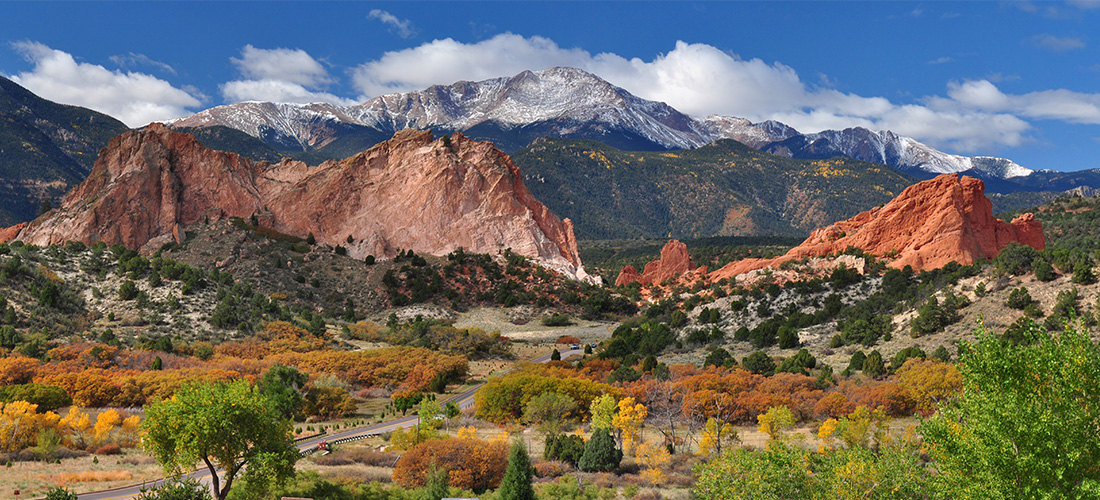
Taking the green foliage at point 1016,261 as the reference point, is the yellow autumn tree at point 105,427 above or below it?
below

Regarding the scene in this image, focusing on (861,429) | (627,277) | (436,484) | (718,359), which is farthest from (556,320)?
(436,484)

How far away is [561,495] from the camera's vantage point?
2578cm

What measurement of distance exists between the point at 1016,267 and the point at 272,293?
7413 centimetres

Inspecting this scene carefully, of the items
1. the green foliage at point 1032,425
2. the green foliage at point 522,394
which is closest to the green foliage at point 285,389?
the green foliage at point 522,394

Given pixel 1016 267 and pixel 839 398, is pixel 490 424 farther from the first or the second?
pixel 1016 267

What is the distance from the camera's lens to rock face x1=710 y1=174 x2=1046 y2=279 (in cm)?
7281

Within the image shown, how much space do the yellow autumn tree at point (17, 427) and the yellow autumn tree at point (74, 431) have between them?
105cm

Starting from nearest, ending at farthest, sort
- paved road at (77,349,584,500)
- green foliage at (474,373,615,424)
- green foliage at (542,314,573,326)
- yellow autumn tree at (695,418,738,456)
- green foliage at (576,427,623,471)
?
paved road at (77,349,584,500) < green foliage at (576,427,623,471) < yellow autumn tree at (695,418,738,456) < green foliage at (474,373,615,424) < green foliage at (542,314,573,326)

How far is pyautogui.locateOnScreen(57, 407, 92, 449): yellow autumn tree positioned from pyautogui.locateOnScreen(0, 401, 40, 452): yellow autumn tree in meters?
1.05

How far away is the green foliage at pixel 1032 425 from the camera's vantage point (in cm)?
1275

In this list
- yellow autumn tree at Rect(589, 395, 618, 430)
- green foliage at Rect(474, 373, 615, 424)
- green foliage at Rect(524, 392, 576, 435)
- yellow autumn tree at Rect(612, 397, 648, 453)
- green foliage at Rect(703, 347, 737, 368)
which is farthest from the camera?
green foliage at Rect(703, 347, 737, 368)

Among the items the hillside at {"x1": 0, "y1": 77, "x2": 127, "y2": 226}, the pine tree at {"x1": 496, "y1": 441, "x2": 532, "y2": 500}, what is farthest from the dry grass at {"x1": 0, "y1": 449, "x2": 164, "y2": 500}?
the hillside at {"x1": 0, "y1": 77, "x2": 127, "y2": 226}

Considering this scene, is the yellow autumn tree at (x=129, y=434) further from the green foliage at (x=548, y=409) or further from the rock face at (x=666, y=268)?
the rock face at (x=666, y=268)

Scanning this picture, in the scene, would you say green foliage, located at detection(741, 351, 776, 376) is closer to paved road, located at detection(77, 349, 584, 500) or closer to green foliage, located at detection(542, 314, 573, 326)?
paved road, located at detection(77, 349, 584, 500)
